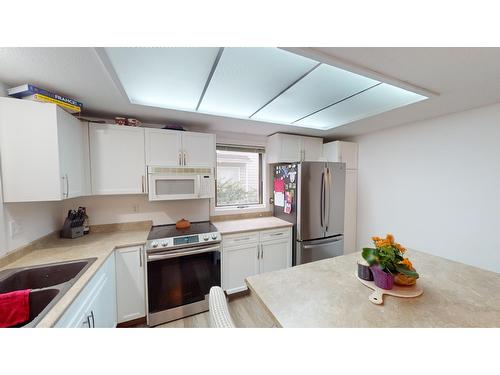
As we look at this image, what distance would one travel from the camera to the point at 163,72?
1219mm

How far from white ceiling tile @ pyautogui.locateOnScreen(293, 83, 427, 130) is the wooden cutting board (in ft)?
4.65

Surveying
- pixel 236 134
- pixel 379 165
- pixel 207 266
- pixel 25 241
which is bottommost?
pixel 207 266

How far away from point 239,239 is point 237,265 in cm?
31

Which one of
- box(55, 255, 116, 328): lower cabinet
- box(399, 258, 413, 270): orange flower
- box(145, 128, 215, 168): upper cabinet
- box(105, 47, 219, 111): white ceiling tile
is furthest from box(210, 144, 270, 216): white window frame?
box(399, 258, 413, 270): orange flower

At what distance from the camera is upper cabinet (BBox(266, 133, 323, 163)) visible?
2.63 meters

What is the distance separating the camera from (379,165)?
8.60 ft

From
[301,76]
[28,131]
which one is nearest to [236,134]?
[301,76]

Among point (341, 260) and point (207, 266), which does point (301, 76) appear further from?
point (207, 266)

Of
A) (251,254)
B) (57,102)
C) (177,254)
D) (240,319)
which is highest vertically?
(57,102)

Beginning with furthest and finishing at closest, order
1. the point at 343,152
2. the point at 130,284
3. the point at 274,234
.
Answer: the point at 343,152
the point at 274,234
the point at 130,284

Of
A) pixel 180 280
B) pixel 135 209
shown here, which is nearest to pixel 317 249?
pixel 180 280

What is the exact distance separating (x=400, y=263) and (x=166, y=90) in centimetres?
199

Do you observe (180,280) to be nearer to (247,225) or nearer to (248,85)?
(247,225)
